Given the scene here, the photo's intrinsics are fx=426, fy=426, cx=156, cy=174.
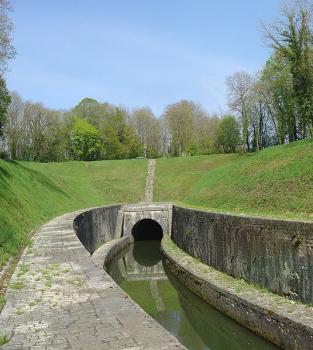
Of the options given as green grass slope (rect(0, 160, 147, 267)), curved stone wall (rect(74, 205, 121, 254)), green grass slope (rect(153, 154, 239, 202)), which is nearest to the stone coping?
curved stone wall (rect(74, 205, 121, 254))

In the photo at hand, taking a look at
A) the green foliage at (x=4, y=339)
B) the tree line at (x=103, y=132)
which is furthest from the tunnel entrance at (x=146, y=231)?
the tree line at (x=103, y=132)

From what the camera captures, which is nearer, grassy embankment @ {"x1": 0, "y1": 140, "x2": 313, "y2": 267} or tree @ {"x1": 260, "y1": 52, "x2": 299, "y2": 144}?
grassy embankment @ {"x1": 0, "y1": 140, "x2": 313, "y2": 267}

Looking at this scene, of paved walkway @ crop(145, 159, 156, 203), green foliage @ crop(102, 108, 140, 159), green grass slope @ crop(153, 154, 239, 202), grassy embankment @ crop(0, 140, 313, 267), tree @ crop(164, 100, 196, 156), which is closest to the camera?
grassy embankment @ crop(0, 140, 313, 267)

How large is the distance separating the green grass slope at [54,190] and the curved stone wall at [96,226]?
7.08 feet

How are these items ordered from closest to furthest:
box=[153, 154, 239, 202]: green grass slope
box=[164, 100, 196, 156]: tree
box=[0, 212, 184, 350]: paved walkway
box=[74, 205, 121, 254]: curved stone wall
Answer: box=[0, 212, 184, 350]: paved walkway → box=[74, 205, 121, 254]: curved stone wall → box=[153, 154, 239, 202]: green grass slope → box=[164, 100, 196, 156]: tree

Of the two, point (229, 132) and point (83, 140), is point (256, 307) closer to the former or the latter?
point (229, 132)

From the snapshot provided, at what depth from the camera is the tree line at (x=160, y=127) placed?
4784cm

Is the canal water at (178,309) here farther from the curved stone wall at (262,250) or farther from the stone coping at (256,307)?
the curved stone wall at (262,250)

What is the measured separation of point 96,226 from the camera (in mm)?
24734

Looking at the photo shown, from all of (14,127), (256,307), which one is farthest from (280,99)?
(256,307)

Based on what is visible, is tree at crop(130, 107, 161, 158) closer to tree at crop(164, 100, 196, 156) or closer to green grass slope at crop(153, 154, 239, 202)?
tree at crop(164, 100, 196, 156)

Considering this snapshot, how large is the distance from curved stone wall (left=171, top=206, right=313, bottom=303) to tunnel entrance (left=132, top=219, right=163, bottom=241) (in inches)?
539

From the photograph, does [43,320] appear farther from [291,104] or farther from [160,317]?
[291,104]

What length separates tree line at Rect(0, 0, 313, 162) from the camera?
4784 centimetres
